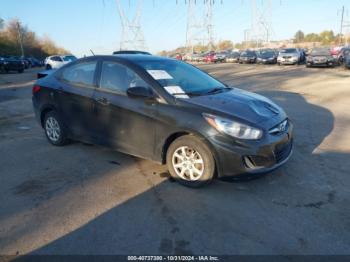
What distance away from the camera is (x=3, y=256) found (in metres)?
3.02

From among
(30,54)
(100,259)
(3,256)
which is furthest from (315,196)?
(30,54)

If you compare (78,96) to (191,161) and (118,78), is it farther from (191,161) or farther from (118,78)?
(191,161)

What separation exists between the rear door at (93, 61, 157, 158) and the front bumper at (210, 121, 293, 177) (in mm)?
1007

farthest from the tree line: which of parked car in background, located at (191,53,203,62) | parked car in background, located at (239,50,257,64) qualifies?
parked car in background, located at (239,50,257,64)

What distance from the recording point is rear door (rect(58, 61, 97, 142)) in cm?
528

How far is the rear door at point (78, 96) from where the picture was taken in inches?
208

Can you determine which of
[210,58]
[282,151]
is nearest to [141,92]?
[282,151]

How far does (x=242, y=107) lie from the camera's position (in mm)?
4391

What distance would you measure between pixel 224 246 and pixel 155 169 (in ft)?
6.77

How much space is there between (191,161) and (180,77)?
1397 mm

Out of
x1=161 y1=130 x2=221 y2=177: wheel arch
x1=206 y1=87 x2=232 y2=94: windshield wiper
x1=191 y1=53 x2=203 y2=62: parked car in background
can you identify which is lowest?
x1=191 y1=53 x2=203 y2=62: parked car in background

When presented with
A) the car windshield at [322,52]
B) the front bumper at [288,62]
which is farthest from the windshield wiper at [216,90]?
the front bumper at [288,62]

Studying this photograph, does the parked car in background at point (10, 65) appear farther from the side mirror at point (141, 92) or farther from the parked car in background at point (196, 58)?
the side mirror at point (141, 92)

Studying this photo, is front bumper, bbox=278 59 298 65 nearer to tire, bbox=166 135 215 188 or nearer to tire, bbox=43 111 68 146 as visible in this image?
tire, bbox=43 111 68 146
